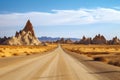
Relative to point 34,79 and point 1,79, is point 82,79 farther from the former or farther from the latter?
point 1,79

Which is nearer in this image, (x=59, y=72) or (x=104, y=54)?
(x=59, y=72)

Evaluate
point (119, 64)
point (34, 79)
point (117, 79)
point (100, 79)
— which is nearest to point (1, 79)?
point (34, 79)

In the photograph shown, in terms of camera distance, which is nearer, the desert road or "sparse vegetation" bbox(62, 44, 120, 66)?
the desert road

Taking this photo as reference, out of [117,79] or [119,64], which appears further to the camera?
[119,64]

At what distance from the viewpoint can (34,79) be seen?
45.4 ft

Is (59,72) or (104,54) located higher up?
(59,72)

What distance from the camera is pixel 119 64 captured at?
2533 centimetres

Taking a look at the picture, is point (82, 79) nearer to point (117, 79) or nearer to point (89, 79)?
point (89, 79)

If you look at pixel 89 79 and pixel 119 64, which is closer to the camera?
pixel 89 79

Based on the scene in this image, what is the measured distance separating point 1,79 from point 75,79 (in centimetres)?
387

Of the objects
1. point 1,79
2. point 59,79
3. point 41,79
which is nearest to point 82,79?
point 59,79

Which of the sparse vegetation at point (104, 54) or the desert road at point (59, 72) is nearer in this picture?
the desert road at point (59, 72)

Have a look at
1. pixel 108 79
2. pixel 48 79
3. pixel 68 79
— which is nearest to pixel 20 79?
pixel 48 79

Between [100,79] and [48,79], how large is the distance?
282cm
